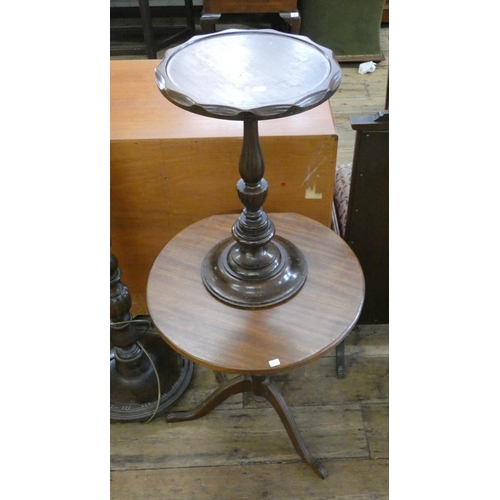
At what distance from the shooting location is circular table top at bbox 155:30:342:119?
75cm

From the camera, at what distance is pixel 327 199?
1.35 meters

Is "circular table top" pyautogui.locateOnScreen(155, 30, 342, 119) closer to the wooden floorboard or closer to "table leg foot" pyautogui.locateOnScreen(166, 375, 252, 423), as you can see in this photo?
"table leg foot" pyautogui.locateOnScreen(166, 375, 252, 423)

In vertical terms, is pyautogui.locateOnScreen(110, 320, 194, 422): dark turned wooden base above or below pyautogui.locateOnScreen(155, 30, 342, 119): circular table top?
below

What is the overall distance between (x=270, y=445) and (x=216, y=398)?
21 cm

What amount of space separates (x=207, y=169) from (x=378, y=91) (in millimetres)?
1877

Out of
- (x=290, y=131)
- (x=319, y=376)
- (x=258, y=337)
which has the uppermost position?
(x=290, y=131)

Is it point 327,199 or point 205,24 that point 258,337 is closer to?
point 327,199

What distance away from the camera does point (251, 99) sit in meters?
0.76

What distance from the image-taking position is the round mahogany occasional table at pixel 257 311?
0.95m

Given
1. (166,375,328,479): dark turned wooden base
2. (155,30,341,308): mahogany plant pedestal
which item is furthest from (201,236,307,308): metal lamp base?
(166,375,328,479): dark turned wooden base

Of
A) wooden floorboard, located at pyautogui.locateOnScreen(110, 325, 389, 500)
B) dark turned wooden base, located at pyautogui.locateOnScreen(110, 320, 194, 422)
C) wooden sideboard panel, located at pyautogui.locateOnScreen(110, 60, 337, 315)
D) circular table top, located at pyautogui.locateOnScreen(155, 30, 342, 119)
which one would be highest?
circular table top, located at pyautogui.locateOnScreen(155, 30, 342, 119)

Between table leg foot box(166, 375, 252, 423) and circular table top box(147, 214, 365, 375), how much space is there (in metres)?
0.44

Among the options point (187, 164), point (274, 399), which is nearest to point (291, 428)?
point (274, 399)

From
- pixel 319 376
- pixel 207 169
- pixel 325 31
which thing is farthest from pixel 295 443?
pixel 325 31
